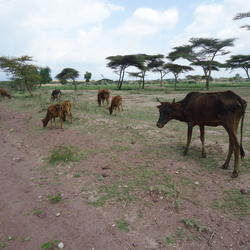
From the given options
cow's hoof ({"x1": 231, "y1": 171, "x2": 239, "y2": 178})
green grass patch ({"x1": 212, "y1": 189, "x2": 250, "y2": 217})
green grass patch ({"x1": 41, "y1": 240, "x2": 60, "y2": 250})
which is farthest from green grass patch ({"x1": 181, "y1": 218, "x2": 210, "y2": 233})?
green grass patch ({"x1": 41, "y1": 240, "x2": 60, "y2": 250})

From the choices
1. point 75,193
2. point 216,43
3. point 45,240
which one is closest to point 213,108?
point 75,193

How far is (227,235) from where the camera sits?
10.1 ft

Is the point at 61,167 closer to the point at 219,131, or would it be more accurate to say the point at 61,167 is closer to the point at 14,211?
the point at 14,211

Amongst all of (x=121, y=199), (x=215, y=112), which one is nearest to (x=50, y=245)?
(x=121, y=199)

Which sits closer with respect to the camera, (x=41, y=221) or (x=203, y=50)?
(x=41, y=221)

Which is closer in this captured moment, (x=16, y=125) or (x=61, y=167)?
(x=61, y=167)

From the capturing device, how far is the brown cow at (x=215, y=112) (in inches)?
186

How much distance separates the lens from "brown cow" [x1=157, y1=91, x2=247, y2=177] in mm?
4715

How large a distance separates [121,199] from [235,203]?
1.88m

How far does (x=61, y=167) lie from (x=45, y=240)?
256 cm

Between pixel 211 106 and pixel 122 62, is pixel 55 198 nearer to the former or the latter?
pixel 211 106

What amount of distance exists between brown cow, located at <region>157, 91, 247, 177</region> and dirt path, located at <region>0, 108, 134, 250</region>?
9.55ft

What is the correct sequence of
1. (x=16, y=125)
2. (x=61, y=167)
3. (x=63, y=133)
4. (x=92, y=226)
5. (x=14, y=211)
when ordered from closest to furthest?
(x=92, y=226), (x=14, y=211), (x=61, y=167), (x=63, y=133), (x=16, y=125)

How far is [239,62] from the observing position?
38906mm
